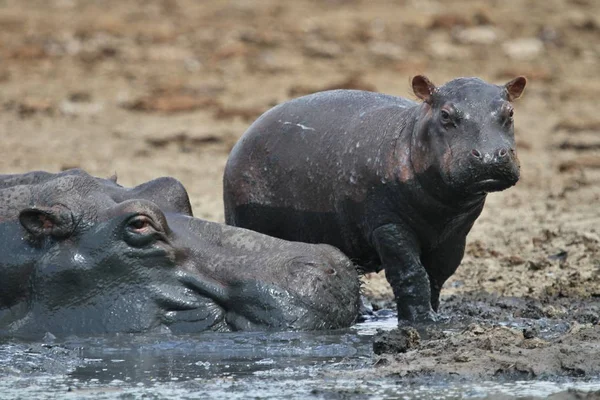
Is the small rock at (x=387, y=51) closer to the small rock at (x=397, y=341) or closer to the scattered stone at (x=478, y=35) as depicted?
the scattered stone at (x=478, y=35)

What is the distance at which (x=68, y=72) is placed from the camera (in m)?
17.2

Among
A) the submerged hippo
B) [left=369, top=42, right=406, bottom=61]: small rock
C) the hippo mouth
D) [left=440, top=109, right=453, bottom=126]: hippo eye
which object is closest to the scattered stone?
[left=369, top=42, right=406, bottom=61]: small rock

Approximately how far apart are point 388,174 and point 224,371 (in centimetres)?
155

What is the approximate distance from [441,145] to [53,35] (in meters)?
12.4

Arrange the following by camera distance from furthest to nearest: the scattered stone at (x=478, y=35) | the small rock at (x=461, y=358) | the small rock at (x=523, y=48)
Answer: the scattered stone at (x=478, y=35) → the small rock at (x=523, y=48) → the small rock at (x=461, y=358)

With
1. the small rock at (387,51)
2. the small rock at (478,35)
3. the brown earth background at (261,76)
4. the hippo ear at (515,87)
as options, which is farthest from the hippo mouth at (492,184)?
the small rock at (478,35)

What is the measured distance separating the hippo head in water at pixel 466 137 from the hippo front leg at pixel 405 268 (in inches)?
13.8

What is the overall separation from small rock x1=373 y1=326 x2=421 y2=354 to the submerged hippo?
195 millimetres

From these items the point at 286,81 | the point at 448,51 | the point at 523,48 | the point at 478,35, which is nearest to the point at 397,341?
the point at 286,81

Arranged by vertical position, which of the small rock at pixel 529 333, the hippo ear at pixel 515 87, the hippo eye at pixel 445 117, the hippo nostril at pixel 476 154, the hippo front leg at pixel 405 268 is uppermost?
the hippo ear at pixel 515 87

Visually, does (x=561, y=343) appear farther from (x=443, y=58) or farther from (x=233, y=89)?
(x=443, y=58)

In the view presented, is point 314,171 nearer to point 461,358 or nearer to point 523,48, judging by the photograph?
point 461,358

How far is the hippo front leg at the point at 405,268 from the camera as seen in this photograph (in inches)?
282

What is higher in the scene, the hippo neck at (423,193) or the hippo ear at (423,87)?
the hippo ear at (423,87)
